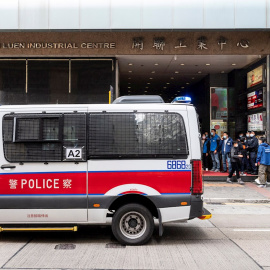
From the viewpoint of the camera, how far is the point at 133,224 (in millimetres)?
6262

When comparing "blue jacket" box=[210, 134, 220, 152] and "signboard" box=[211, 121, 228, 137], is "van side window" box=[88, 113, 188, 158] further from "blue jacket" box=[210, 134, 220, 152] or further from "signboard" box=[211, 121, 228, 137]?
"signboard" box=[211, 121, 228, 137]

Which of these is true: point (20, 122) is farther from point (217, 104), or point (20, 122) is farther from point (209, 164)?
point (217, 104)

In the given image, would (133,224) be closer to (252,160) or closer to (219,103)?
(252,160)

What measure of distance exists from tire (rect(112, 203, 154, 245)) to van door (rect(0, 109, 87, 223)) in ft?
1.91

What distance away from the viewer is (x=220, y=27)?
629 inches

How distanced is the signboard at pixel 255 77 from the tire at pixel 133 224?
14383 millimetres

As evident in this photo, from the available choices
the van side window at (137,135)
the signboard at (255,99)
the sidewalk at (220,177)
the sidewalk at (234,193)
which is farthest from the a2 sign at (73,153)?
the signboard at (255,99)

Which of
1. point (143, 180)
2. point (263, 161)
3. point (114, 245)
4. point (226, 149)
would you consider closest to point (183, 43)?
point (226, 149)

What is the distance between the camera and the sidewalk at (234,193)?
37.5ft

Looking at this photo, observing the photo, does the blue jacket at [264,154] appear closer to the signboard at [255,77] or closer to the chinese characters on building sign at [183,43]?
the signboard at [255,77]

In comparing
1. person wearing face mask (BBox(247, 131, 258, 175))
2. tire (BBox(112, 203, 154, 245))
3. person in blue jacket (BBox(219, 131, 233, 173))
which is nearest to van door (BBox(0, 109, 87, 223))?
tire (BBox(112, 203, 154, 245))

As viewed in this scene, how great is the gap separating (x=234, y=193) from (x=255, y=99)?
8.09m

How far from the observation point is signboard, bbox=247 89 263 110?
18609mm

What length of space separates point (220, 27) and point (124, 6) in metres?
4.21
